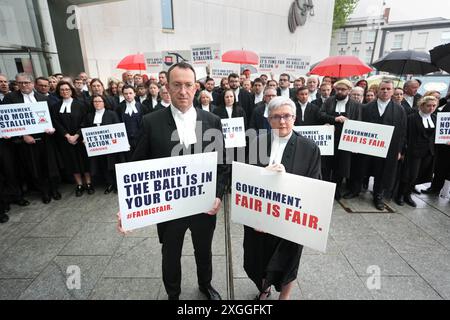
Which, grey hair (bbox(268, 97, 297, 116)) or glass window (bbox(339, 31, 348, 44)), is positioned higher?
glass window (bbox(339, 31, 348, 44))

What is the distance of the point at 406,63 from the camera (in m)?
6.63

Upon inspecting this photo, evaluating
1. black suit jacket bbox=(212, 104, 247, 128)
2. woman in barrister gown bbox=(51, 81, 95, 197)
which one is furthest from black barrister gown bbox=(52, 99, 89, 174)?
black suit jacket bbox=(212, 104, 247, 128)

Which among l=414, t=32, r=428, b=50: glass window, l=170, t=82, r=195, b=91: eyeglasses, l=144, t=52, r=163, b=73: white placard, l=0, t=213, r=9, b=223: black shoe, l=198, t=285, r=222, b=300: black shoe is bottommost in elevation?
l=0, t=213, r=9, b=223: black shoe

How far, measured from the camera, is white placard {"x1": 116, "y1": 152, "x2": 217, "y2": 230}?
184cm

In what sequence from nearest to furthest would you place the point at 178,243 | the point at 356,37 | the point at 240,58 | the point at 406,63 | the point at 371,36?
the point at 178,243, the point at 406,63, the point at 240,58, the point at 371,36, the point at 356,37

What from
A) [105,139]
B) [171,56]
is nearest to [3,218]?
[105,139]

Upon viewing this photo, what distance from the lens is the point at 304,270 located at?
Answer: 9.88 ft

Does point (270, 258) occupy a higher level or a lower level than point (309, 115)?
lower

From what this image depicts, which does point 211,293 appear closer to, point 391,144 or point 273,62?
point 391,144

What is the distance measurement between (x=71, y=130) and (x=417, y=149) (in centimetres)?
669

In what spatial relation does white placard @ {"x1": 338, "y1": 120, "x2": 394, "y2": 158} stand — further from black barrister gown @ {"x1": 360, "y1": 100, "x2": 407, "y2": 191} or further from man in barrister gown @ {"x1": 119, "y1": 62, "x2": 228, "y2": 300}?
man in barrister gown @ {"x1": 119, "y1": 62, "x2": 228, "y2": 300}

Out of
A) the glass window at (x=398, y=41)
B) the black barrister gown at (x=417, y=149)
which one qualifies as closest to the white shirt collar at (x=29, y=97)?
the black barrister gown at (x=417, y=149)

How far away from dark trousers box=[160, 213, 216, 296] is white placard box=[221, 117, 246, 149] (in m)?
2.67

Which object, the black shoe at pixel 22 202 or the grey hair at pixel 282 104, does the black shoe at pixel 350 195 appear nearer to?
the grey hair at pixel 282 104
